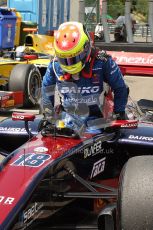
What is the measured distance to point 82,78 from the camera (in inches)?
173

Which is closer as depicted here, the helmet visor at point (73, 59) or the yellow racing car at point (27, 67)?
the helmet visor at point (73, 59)

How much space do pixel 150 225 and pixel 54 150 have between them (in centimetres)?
106

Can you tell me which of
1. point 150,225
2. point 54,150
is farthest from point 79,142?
point 150,225

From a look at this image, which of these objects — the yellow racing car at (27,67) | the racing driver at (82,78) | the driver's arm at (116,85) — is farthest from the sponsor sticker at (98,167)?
the yellow racing car at (27,67)

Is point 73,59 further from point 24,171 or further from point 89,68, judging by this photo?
point 24,171

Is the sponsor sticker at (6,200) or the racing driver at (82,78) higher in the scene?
the racing driver at (82,78)

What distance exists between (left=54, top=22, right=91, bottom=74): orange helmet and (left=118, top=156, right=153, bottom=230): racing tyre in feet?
4.43

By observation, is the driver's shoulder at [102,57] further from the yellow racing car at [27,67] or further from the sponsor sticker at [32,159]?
the yellow racing car at [27,67]

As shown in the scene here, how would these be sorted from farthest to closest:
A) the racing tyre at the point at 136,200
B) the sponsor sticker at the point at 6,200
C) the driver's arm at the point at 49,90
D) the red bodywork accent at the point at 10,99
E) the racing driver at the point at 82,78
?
the red bodywork accent at the point at 10,99 → the driver's arm at the point at 49,90 → the racing driver at the point at 82,78 → the sponsor sticker at the point at 6,200 → the racing tyre at the point at 136,200

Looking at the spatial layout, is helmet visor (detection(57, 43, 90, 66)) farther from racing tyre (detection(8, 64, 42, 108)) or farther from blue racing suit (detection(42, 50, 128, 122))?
racing tyre (detection(8, 64, 42, 108))

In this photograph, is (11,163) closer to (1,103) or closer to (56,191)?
(56,191)

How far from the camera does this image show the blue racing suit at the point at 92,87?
4340mm

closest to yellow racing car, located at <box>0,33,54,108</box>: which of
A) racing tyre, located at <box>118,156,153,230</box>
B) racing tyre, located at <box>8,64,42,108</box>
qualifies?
racing tyre, located at <box>8,64,42,108</box>

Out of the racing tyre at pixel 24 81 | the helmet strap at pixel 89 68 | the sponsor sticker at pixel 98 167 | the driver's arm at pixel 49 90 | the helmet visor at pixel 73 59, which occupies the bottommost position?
the racing tyre at pixel 24 81
